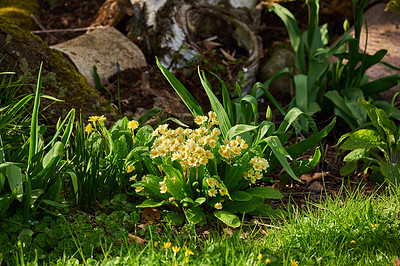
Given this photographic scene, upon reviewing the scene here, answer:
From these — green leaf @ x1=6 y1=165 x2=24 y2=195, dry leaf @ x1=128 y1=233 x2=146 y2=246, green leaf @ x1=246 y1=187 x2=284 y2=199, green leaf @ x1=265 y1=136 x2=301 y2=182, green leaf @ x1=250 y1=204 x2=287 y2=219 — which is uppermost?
green leaf @ x1=6 y1=165 x2=24 y2=195

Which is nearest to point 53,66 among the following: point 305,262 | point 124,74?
point 124,74

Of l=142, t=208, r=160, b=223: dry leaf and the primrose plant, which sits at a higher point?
the primrose plant

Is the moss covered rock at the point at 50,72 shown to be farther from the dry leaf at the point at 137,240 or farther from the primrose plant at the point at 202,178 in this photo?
the dry leaf at the point at 137,240

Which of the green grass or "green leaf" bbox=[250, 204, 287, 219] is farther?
"green leaf" bbox=[250, 204, 287, 219]

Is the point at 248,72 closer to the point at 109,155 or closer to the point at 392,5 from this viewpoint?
the point at 392,5

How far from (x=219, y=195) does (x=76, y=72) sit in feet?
5.61

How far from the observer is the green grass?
2041mm

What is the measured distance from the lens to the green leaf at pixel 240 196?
98.3 inches

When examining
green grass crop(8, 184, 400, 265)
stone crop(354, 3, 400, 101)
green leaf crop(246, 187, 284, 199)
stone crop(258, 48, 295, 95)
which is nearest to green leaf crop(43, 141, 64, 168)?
green grass crop(8, 184, 400, 265)

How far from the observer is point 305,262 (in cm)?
212

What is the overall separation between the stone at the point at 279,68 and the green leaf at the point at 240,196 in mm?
2174

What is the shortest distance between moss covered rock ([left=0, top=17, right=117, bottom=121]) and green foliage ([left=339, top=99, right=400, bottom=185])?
1.71m

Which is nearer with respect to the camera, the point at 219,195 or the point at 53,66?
the point at 219,195

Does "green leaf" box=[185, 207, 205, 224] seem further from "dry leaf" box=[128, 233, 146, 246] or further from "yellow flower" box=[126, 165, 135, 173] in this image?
"yellow flower" box=[126, 165, 135, 173]
